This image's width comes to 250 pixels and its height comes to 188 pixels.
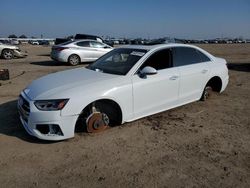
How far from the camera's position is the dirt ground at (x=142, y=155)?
368 centimetres

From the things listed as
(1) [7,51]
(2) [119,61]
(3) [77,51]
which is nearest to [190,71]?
(2) [119,61]

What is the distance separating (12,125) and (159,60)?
312 cm

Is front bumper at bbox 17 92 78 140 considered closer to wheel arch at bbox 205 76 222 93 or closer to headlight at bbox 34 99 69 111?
headlight at bbox 34 99 69 111

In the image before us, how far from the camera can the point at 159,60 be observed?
598 cm

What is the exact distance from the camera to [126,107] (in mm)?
5266

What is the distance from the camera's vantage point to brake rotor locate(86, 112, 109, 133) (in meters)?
5.04

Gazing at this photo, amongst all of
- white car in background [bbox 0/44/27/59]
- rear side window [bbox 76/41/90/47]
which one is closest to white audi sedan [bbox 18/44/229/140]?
rear side window [bbox 76/41/90/47]

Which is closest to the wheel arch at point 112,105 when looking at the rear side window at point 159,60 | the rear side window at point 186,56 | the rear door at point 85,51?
the rear side window at point 159,60

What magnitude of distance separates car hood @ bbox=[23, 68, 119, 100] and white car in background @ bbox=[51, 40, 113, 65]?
32.9 ft

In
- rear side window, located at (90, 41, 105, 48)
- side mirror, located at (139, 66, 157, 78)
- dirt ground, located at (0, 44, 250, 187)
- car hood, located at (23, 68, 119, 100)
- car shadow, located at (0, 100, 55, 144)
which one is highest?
rear side window, located at (90, 41, 105, 48)

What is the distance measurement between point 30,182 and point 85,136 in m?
1.52

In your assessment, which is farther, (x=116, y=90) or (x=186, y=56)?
(x=186, y=56)

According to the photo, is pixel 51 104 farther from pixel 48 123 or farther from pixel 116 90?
Result: pixel 116 90

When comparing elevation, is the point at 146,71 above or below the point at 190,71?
above
